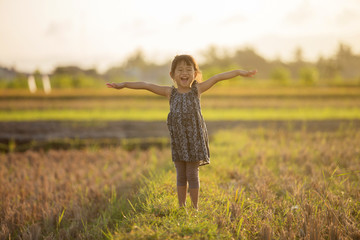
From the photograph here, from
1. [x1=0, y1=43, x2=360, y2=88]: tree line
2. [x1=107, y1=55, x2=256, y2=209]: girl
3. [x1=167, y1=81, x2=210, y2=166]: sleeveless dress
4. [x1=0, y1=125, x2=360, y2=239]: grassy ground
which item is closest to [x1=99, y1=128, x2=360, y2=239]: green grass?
[x1=0, y1=125, x2=360, y2=239]: grassy ground

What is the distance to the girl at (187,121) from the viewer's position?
9.34ft

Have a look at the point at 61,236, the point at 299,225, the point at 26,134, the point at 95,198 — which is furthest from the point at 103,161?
the point at 26,134

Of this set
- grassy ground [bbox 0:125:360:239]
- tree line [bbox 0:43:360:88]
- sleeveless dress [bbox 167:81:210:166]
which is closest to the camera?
grassy ground [bbox 0:125:360:239]

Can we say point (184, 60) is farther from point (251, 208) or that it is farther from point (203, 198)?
point (251, 208)

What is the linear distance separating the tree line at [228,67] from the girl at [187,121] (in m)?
44.4

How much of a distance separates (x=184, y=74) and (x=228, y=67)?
4763cm

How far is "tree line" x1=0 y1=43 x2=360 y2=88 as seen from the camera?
49062 millimetres

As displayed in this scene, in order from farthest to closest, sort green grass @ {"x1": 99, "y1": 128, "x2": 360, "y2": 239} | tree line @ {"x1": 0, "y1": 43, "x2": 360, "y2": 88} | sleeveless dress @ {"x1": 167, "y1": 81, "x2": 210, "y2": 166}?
tree line @ {"x1": 0, "y1": 43, "x2": 360, "y2": 88}, sleeveless dress @ {"x1": 167, "y1": 81, "x2": 210, "y2": 166}, green grass @ {"x1": 99, "y1": 128, "x2": 360, "y2": 239}

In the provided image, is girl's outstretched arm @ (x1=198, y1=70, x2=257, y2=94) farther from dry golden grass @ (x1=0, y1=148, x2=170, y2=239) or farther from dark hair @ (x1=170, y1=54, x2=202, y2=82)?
dry golden grass @ (x1=0, y1=148, x2=170, y2=239)

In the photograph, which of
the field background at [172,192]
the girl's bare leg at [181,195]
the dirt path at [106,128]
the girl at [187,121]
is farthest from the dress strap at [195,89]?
the dirt path at [106,128]

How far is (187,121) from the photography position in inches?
113

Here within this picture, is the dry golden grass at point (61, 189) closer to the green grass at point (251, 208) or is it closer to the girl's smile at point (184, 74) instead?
the green grass at point (251, 208)

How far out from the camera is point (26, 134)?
10.4 metres

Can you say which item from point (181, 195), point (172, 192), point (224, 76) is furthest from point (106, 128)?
point (224, 76)
